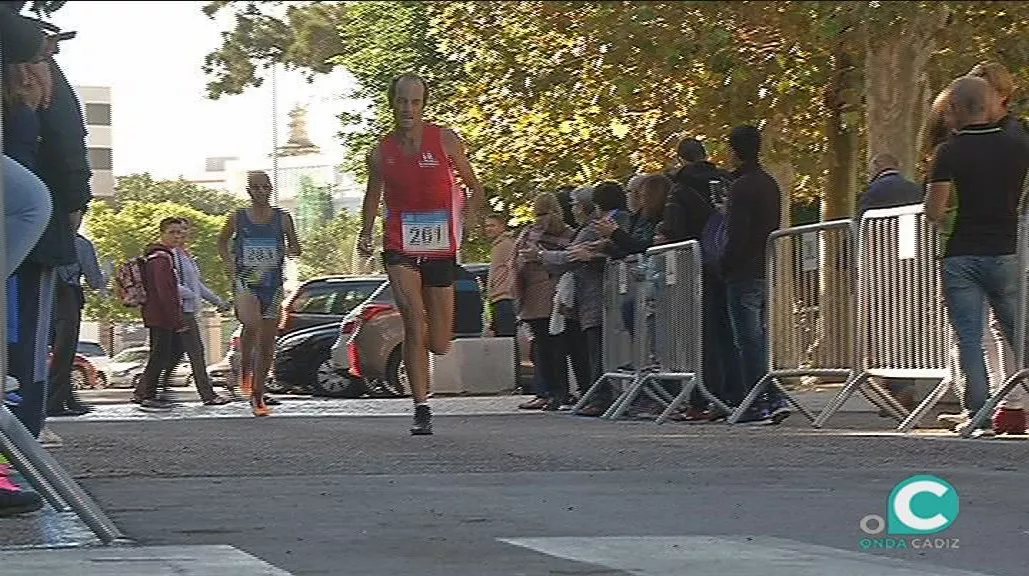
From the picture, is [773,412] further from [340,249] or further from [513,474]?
[340,249]

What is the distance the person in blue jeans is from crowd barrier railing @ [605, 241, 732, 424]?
34cm

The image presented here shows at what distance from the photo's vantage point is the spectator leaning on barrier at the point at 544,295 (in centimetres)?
1798

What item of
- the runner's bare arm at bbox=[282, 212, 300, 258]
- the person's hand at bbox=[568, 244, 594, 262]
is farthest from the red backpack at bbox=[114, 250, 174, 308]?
the person's hand at bbox=[568, 244, 594, 262]

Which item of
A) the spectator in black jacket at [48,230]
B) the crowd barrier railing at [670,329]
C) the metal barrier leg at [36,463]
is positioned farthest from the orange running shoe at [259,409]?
the metal barrier leg at [36,463]

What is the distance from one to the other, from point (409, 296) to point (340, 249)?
101 m

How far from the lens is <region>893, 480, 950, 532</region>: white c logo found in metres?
6.97

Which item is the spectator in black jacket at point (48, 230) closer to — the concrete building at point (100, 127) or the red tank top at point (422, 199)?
the red tank top at point (422, 199)

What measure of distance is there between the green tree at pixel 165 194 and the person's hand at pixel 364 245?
112 metres

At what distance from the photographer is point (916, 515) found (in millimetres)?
7285

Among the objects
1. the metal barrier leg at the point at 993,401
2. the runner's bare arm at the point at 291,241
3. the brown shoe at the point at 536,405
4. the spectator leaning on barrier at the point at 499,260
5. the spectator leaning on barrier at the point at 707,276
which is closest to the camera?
the metal barrier leg at the point at 993,401

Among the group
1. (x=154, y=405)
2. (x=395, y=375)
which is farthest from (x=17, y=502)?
(x=395, y=375)

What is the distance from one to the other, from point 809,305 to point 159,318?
8104 millimetres

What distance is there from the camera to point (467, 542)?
6254 mm

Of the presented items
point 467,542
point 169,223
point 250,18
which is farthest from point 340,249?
point 467,542
